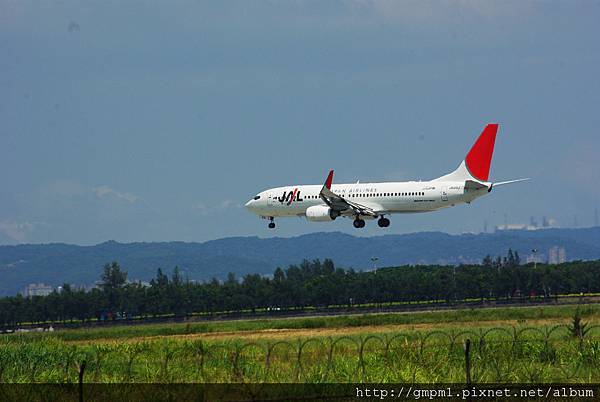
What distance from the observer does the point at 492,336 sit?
44.1m

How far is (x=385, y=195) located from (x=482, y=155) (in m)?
7.92

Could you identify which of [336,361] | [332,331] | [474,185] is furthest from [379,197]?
[336,361]

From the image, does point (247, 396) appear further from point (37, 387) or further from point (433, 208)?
point (433, 208)

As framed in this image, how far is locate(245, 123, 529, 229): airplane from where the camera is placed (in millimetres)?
75375

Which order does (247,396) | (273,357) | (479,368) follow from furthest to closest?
(273,357) → (479,368) → (247,396)

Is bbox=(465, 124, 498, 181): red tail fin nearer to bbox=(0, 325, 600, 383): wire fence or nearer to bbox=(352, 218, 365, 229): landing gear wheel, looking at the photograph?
bbox=(352, 218, 365, 229): landing gear wheel

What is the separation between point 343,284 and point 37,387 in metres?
101

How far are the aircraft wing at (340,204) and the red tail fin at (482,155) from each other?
784 centimetres

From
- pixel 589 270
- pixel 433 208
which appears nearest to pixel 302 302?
pixel 589 270

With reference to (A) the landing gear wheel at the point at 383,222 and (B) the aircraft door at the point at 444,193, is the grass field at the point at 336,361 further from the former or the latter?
(A) the landing gear wheel at the point at 383,222

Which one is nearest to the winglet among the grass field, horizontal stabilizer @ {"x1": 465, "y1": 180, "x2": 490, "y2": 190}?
horizontal stabilizer @ {"x1": 465, "y1": 180, "x2": 490, "y2": 190}

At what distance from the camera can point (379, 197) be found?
3093 inches

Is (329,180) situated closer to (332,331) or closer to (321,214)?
(321,214)

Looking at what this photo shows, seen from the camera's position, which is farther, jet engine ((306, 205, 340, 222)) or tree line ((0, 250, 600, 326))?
tree line ((0, 250, 600, 326))
